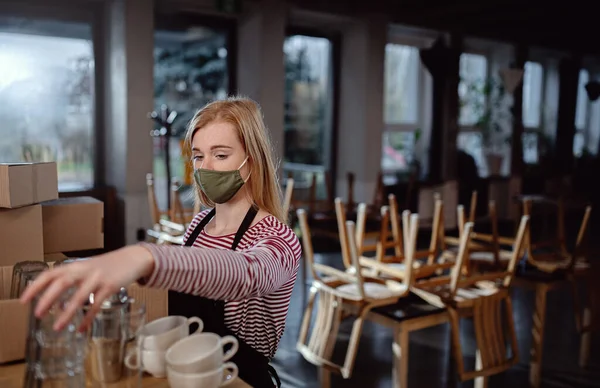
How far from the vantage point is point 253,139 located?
58.2 inches

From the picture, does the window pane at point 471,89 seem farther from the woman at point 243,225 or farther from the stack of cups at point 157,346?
the stack of cups at point 157,346

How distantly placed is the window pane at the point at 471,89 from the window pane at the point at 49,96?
5.35 meters

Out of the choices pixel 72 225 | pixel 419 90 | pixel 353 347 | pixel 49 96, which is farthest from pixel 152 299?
pixel 419 90

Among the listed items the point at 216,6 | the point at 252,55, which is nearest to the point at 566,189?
the point at 252,55

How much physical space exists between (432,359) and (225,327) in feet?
8.20

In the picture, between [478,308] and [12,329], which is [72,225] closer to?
[12,329]

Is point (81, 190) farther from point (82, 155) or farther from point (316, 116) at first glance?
point (316, 116)

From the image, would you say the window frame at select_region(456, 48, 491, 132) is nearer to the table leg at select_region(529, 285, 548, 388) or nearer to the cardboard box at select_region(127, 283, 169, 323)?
the table leg at select_region(529, 285, 548, 388)

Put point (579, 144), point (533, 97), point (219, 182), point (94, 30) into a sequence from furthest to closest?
point (579, 144)
point (533, 97)
point (94, 30)
point (219, 182)

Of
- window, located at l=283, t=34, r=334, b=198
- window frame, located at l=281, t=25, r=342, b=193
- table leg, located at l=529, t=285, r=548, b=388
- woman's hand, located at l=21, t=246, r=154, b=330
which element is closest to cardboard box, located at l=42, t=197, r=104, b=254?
woman's hand, located at l=21, t=246, r=154, b=330

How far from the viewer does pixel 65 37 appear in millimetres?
5398

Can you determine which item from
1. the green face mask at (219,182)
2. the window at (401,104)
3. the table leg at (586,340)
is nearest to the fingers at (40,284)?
the green face mask at (219,182)

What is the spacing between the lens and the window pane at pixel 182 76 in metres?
6.02

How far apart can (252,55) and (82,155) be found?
Result: 6.77ft
